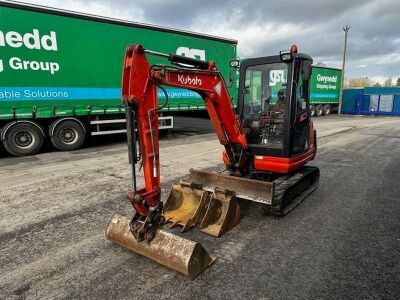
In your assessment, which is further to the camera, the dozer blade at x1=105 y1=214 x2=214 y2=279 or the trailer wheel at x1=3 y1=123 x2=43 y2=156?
the trailer wheel at x1=3 y1=123 x2=43 y2=156

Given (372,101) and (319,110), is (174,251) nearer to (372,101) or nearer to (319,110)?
(319,110)

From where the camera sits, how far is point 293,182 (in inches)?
191

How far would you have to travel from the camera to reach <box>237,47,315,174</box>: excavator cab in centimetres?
483

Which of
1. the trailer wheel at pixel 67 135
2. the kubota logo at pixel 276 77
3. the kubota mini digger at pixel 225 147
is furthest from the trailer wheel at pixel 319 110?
the kubota logo at pixel 276 77

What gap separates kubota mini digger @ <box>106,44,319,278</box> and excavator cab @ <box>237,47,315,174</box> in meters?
0.02

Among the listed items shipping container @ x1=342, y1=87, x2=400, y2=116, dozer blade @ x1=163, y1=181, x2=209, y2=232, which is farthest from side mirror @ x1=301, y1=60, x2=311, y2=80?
shipping container @ x1=342, y1=87, x2=400, y2=116

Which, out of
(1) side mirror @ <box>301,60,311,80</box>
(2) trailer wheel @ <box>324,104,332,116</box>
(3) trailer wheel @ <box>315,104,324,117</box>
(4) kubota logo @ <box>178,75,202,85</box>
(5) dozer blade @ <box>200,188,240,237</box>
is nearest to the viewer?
(4) kubota logo @ <box>178,75,202,85</box>

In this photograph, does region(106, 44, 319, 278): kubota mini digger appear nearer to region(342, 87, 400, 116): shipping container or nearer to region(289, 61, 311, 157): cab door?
region(289, 61, 311, 157): cab door

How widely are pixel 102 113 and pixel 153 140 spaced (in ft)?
24.9

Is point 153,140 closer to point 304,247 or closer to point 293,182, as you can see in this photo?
point 304,247

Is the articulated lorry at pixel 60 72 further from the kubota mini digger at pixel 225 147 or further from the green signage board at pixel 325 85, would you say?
the green signage board at pixel 325 85

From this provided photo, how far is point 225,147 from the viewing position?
4.98 meters

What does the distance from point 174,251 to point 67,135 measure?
316 inches

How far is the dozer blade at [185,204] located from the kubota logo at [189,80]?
59.3 inches
